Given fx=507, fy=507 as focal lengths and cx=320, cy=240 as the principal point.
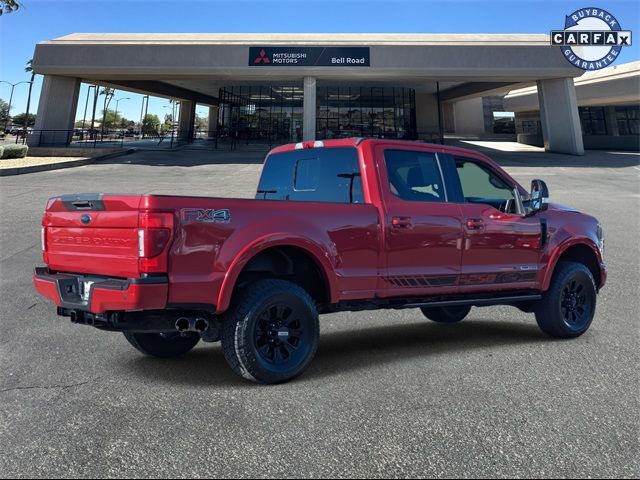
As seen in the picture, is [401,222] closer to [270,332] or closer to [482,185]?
[270,332]

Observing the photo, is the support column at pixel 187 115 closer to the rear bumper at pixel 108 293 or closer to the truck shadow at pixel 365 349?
the truck shadow at pixel 365 349

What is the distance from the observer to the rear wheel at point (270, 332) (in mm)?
3722

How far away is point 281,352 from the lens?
13.0 feet

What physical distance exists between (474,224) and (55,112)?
3652 cm

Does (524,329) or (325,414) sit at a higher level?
(325,414)

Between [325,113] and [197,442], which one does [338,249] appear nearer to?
[197,442]

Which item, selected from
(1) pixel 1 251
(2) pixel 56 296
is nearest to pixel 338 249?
(2) pixel 56 296

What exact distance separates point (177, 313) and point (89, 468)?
122 cm

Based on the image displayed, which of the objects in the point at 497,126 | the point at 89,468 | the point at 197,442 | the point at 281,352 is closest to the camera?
the point at 89,468

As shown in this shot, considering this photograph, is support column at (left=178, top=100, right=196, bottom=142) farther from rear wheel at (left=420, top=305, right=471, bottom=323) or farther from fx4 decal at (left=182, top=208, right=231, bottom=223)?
fx4 decal at (left=182, top=208, right=231, bottom=223)

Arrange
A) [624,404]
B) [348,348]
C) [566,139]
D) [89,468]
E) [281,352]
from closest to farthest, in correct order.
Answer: [89,468] → [624,404] → [281,352] → [348,348] → [566,139]

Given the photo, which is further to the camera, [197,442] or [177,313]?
[177,313]

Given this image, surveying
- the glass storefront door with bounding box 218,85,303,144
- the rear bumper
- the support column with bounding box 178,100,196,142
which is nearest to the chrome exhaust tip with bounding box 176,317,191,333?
the rear bumper

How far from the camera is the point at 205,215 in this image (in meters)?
3.59
